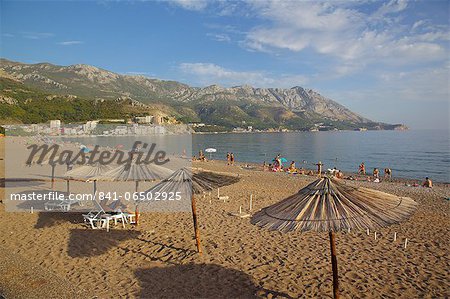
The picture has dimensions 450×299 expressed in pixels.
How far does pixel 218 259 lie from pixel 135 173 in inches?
163

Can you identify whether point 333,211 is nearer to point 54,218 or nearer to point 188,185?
point 188,185

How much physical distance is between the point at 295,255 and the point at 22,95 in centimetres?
9434

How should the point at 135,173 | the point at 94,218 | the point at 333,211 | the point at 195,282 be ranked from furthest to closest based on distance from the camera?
1. the point at 94,218
2. the point at 135,173
3. the point at 195,282
4. the point at 333,211

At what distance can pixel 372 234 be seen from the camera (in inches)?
417

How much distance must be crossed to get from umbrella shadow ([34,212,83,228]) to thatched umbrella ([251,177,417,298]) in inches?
348

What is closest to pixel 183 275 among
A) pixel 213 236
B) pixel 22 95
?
pixel 213 236

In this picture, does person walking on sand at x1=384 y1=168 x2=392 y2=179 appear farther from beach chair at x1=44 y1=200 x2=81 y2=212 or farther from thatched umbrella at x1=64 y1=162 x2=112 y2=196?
beach chair at x1=44 y1=200 x2=81 y2=212

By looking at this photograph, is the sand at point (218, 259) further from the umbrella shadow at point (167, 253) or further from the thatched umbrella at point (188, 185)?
the thatched umbrella at point (188, 185)

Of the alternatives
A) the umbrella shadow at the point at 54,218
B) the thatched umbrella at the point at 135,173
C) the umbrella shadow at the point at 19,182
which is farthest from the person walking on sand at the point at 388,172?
the umbrella shadow at the point at 19,182

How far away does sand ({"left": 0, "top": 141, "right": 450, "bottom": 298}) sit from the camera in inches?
271

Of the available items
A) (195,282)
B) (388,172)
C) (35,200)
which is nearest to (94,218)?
(195,282)

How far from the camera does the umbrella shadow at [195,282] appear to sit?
22.0 feet

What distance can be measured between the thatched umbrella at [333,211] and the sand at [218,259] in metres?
2.11

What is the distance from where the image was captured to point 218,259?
830 cm
